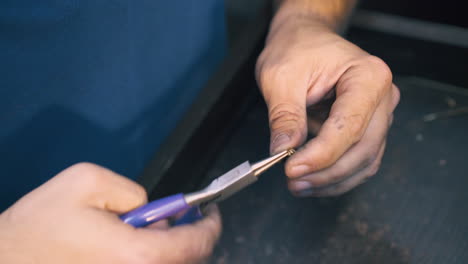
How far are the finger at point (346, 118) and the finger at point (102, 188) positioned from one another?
19cm

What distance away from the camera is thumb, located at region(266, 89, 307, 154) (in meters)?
0.49

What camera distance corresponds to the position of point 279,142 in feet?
1.59

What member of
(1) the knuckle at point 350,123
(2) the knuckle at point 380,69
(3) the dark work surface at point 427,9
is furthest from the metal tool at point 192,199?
(3) the dark work surface at point 427,9

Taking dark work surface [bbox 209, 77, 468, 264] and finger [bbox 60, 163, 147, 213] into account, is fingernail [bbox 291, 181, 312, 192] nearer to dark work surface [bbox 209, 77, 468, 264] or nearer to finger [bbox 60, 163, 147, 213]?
dark work surface [bbox 209, 77, 468, 264]

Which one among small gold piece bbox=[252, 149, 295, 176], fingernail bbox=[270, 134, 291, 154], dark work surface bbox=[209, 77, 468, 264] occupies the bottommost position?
dark work surface bbox=[209, 77, 468, 264]

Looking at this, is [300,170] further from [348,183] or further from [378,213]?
[378,213]

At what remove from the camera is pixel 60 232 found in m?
0.36

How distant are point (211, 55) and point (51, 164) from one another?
42 centimetres

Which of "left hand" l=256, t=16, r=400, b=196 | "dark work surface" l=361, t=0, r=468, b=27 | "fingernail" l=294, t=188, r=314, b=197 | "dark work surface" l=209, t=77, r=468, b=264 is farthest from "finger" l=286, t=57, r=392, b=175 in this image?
"dark work surface" l=361, t=0, r=468, b=27

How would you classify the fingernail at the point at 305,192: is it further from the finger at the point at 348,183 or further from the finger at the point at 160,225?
the finger at the point at 160,225

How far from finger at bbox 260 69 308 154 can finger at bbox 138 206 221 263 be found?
0.13 m

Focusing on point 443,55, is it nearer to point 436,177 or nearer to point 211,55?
point 436,177

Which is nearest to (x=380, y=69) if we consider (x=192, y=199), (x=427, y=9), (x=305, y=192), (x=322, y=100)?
(x=322, y=100)

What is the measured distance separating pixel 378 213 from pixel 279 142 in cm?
29
